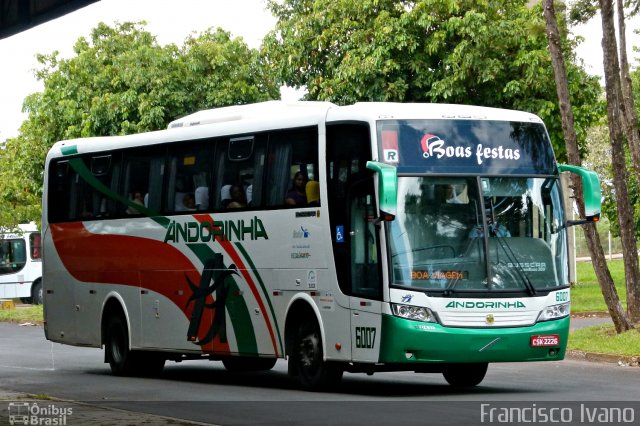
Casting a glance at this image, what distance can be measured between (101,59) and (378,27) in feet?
49.1

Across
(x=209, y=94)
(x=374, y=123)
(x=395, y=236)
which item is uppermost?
(x=209, y=94)

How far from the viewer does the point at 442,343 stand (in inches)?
636

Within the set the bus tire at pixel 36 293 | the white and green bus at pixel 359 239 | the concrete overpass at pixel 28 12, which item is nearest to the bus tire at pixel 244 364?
the white and green bus at pixel 359 239

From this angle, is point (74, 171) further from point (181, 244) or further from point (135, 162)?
point (181, 244)

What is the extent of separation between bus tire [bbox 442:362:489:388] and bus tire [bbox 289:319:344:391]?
1.48 metres

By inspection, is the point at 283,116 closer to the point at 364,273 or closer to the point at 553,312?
the point at 364,273

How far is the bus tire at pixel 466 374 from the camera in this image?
1795cm

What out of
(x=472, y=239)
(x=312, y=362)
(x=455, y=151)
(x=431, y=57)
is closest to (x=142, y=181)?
(x=312, y=362)

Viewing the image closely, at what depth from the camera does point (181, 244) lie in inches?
803

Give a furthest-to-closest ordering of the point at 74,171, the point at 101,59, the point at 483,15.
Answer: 1. the point at 101,59
2. the point at 483,15
3. the point at 74,171

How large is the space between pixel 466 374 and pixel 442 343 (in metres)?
2.04

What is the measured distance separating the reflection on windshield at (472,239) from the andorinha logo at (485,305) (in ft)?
→ 0.50

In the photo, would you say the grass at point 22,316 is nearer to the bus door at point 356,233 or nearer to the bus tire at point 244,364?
the bus tire at point 244,364

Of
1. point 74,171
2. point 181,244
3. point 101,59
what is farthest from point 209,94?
point 181,244
